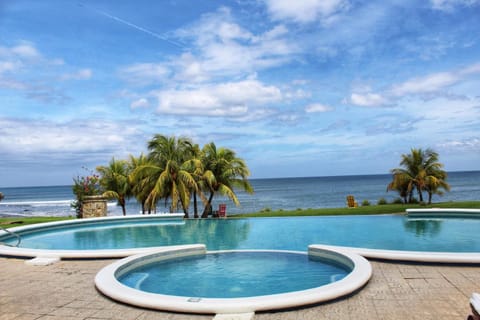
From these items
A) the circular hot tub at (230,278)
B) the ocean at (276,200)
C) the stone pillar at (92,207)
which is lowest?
the ocean at (276,200)

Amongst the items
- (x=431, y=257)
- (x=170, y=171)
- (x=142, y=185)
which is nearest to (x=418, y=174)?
(x=170, y=171)

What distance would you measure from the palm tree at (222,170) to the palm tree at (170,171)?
928 mm

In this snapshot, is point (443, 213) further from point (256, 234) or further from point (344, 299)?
point (344, 299)

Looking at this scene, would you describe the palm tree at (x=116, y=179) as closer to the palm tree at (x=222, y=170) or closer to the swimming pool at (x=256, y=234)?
the palm tree at (x=222, y=170)

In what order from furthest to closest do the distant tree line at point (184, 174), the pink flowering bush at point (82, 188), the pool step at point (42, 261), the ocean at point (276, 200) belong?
the ocean at point (276, 200), the distant tree line at point (184, 174), the pink flowering bush at point (82, 188), the pool step at point (42, 261)

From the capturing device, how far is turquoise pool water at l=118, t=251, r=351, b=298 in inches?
246

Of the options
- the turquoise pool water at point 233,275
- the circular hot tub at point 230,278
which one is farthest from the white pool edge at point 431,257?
the turquoise pool water at point 233,275

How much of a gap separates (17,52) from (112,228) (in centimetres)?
679

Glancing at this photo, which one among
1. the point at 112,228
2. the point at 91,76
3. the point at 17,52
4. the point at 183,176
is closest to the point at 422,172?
the point at 183,176

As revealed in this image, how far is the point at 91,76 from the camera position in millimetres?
15602

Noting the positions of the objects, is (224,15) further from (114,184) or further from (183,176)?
(114,184)

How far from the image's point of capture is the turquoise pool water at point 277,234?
9.84 metres

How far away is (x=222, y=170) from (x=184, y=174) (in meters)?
1.92

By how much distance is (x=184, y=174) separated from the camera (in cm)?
1725
